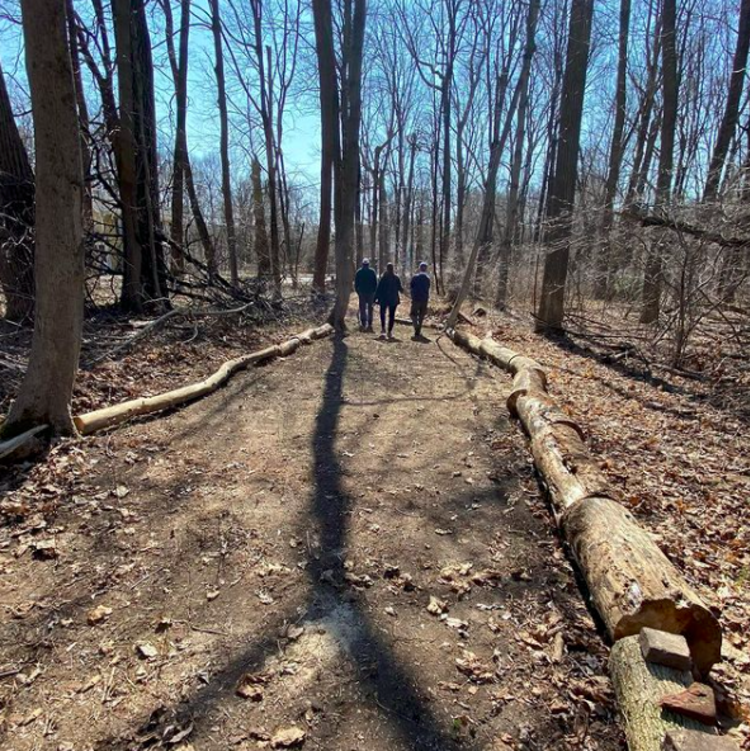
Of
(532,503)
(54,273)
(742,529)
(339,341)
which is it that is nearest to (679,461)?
(742,529)

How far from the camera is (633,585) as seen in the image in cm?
267

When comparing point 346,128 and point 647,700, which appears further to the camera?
point 346,128

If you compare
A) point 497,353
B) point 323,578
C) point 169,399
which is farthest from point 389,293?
point 323,578

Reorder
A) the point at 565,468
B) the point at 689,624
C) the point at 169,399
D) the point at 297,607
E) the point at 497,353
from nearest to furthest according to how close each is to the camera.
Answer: the point at 689,624, the point at 297,607, the point at 565,468, the point at 169,399, the point at 497,353

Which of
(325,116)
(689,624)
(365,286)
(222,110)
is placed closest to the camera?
(689,624)

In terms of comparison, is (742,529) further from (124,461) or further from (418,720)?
(124,461)

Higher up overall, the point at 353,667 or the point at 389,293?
the point at 389,293

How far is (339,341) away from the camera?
11430mm

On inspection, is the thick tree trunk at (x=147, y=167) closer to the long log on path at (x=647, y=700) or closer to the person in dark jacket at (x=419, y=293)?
the person in dark jacket at (x=419, y=293)

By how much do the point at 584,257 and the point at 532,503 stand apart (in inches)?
352

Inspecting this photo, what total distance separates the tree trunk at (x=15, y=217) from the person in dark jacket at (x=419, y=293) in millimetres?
8052

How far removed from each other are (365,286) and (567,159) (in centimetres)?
610

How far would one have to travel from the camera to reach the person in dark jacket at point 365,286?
1238 centimetres

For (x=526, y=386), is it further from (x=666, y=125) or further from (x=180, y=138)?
(x=180, y=138)
